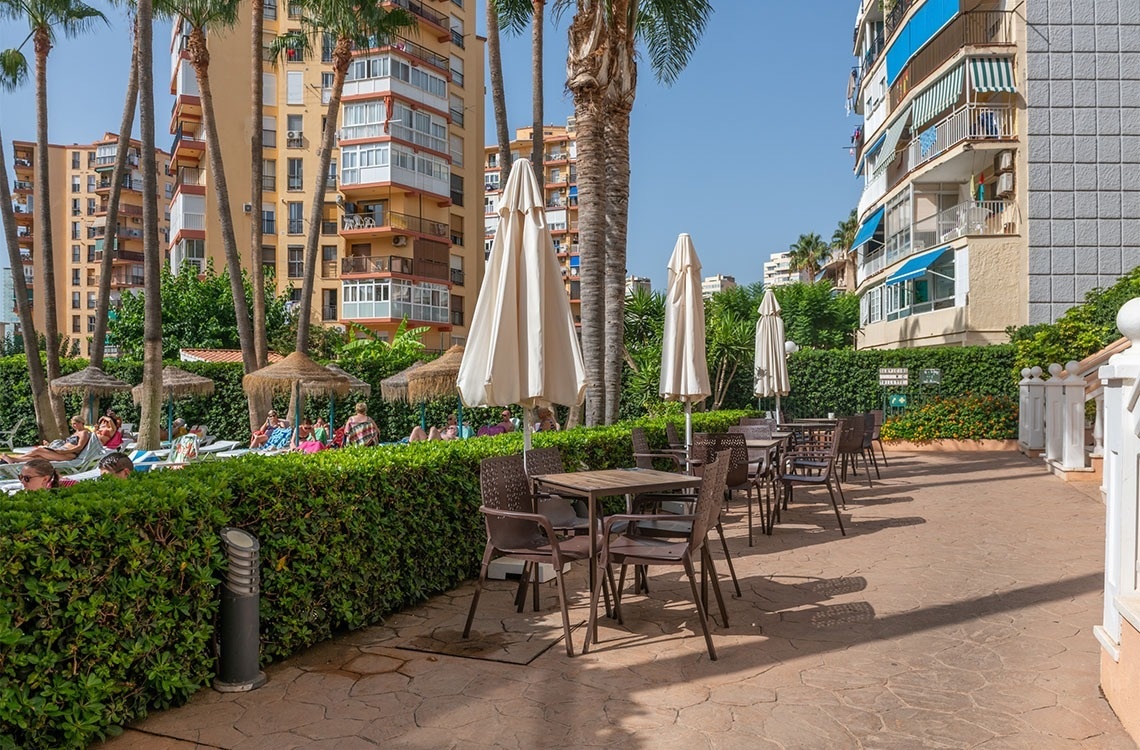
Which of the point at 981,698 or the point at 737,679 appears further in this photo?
the point at 737,679

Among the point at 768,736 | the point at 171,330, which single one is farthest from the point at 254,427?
the point at 768,736

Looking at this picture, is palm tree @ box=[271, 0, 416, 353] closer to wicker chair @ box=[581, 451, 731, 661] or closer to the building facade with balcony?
the building facade with balcony

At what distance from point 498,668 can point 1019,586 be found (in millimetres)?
4220

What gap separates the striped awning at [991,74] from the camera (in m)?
25.9

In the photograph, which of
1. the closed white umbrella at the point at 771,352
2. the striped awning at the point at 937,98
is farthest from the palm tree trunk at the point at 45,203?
the striped awning at the point at 937,98

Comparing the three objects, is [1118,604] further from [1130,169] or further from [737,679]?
[1130,169]

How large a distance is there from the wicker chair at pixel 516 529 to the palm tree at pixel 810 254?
8730 cm

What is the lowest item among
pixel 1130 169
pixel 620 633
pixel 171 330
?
pixel 620 633

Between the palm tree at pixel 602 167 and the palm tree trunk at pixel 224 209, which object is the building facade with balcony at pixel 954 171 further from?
the palm tree trunk at pixel 224 209

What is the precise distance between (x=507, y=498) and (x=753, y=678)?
2053 millimetres

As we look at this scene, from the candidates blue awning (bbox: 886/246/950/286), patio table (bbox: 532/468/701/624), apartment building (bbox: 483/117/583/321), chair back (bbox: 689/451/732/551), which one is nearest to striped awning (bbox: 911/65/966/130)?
blue awning (bbox: 886/246/950/286)

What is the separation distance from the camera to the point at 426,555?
6.30 metres

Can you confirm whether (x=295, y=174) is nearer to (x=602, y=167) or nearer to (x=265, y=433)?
(x=265, y=433)

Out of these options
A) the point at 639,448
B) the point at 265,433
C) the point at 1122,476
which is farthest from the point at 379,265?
the point at 1122,476
